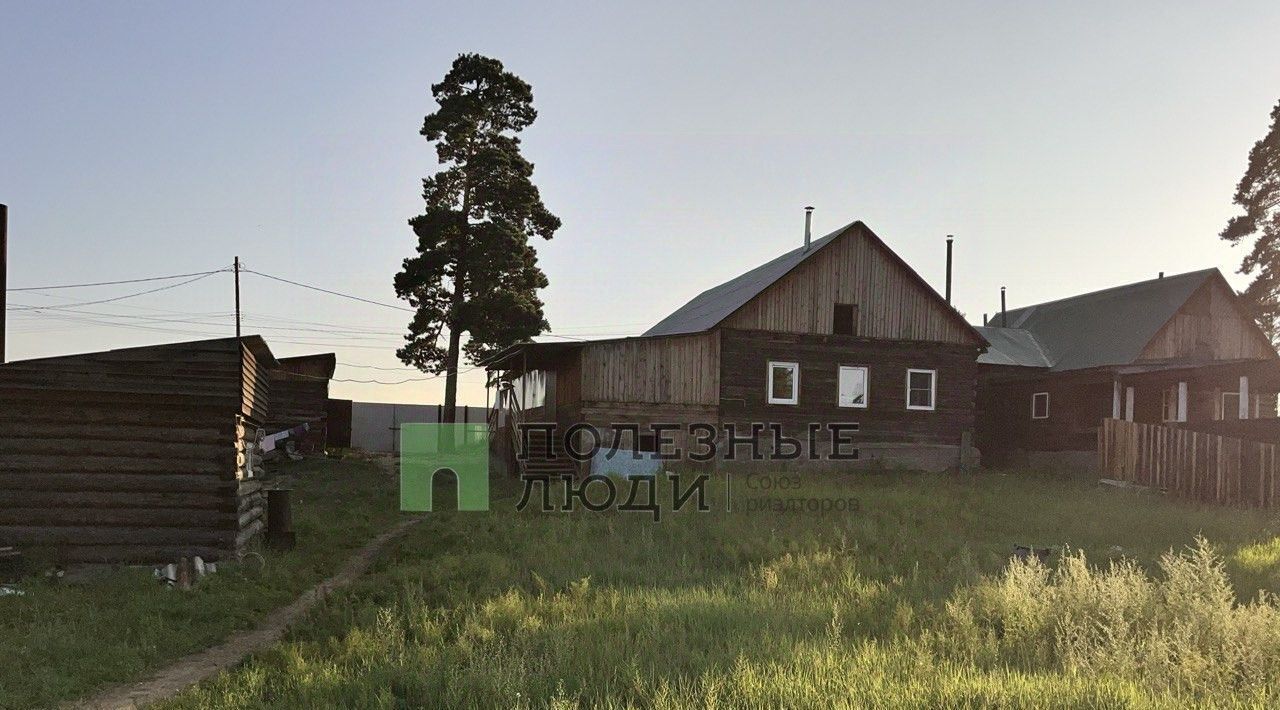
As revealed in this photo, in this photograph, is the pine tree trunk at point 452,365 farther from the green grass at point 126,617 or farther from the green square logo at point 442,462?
the green grass at point 126,617

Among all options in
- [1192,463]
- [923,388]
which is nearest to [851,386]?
[923,388]

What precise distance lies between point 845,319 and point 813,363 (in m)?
1.81

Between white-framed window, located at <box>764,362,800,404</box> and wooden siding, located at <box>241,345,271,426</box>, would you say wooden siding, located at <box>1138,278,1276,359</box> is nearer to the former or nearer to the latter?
white-framed window, located at <box>764,362,800,404</box>

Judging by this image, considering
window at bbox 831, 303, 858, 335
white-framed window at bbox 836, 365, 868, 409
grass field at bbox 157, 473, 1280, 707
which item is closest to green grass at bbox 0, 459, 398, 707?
grass field at bbox 157, 473, 1280, 707

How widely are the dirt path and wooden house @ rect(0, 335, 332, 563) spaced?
2772 mm

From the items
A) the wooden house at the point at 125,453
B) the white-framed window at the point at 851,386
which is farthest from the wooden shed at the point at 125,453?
the white-framed window at the point at 851,386

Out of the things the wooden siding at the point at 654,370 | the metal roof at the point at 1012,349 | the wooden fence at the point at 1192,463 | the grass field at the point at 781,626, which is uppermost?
the metal roof at the point at 1012,349

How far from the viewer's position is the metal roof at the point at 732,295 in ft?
90.5

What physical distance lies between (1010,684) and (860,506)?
12804 mm

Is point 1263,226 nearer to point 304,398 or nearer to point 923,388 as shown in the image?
point 923,388

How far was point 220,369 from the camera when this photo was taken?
14.9 m

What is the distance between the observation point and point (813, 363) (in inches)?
1093

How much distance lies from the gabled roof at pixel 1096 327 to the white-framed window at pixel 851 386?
8.81 m

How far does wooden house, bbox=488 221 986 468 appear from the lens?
86.0ft
